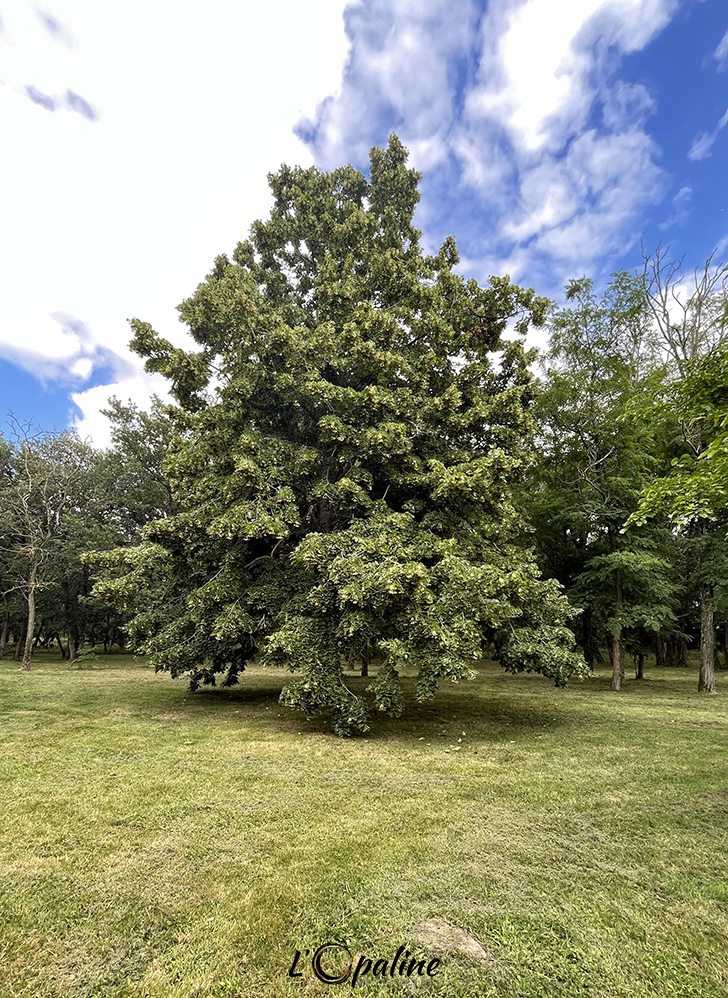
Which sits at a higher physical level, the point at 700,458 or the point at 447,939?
the point at 700,458

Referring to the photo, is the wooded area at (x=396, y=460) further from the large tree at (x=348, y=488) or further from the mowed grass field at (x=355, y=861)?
the mowed grass field at (x=355, y=861)

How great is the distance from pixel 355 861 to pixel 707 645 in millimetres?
16507

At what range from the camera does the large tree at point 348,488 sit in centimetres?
815

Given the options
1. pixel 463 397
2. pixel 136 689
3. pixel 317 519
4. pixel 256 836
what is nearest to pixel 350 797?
pixel 256 836

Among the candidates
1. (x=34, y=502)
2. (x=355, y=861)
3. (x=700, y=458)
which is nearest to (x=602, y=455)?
(x=700, y=458)

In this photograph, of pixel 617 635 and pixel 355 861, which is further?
pixel 617 635

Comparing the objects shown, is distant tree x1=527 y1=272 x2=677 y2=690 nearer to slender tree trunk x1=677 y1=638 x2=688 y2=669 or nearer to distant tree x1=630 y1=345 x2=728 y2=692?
distant tree x1=630 y1=345 x2=728 y2=692

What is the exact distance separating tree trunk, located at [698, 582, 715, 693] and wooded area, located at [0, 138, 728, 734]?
74 millimetres

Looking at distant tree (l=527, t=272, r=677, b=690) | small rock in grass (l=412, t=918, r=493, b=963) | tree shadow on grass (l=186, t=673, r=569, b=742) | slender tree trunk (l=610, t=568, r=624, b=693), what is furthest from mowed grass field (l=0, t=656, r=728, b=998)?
distant tree (l=527, t=272, r=677, b=690)

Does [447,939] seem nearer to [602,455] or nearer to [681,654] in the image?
[602,455]

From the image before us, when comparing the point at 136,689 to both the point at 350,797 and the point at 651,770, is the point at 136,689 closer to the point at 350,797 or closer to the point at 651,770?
the point at 350,797

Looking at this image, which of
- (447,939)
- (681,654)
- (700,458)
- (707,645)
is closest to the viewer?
(447,939)

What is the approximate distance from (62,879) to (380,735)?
5787 millimetres

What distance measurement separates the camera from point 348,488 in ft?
30.2
